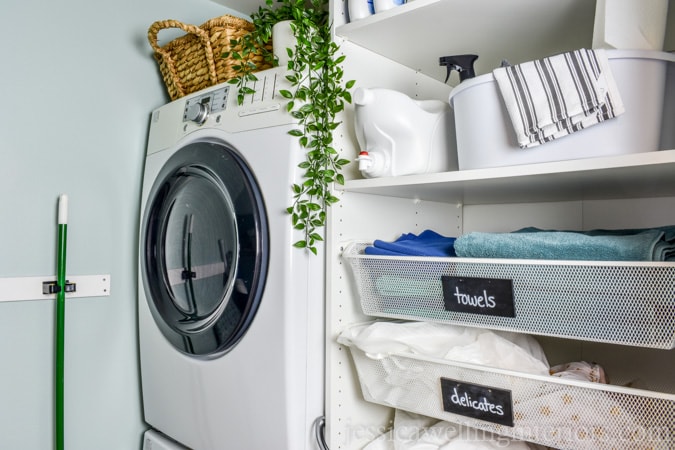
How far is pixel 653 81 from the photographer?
90 centimetres

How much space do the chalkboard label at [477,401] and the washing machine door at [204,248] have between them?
550 mm

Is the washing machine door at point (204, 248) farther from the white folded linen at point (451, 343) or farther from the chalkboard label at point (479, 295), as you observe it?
the chalkboard label at point (479, 295)

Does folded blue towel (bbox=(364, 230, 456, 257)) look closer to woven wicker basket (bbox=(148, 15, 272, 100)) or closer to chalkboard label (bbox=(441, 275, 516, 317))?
chalkboard label (bbox=(441, 275, 516, 317))

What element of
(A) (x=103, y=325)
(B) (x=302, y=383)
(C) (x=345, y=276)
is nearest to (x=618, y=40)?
(C) (x=345, y=276)

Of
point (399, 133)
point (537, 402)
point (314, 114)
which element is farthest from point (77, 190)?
point (537, 402)

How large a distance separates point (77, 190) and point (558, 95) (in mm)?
1587

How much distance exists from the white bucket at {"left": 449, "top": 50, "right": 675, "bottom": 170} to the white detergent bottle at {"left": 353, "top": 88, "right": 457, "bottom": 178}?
0.21 meters

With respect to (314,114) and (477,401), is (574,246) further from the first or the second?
(314,114)

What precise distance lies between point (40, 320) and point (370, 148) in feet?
4.16

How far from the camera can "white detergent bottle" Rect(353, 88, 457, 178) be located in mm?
1245

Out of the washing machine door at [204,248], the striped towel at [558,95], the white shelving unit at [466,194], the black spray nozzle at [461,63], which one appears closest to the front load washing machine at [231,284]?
the washing machine door at [204,248]

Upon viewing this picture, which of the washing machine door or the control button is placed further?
the control button

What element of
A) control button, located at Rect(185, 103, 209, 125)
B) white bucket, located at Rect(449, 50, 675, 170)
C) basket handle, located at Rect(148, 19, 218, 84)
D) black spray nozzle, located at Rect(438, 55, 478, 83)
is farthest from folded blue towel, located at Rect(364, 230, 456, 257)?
basket handle, located at Rect(148, 19, 218, 84)

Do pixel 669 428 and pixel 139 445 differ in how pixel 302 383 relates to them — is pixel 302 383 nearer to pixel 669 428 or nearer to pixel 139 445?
pixel 669 428
